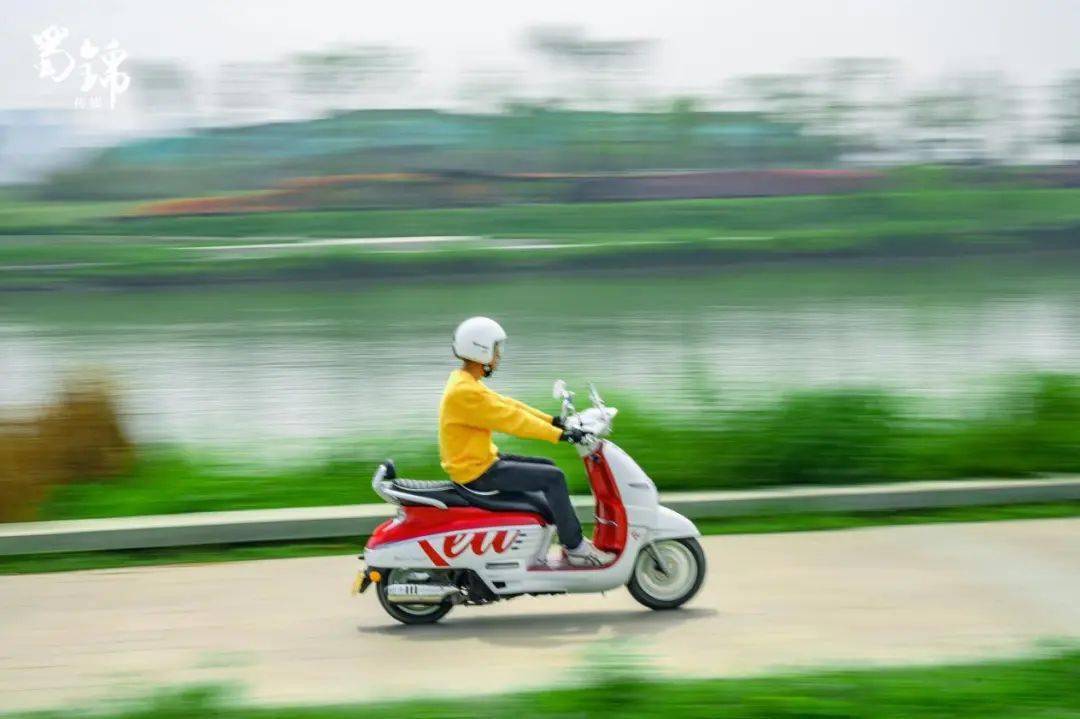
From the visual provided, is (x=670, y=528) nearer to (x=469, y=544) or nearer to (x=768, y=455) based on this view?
(x=469, y=544)

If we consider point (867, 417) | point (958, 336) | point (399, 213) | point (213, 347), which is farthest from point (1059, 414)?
point (399, 213)

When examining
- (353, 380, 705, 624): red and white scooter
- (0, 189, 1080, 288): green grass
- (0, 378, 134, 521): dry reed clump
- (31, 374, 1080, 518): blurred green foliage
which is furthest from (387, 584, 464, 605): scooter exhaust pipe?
(0, 189, 1080, 288): green grass

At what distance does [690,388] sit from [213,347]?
16777 millimetres

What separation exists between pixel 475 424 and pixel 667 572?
1.16m

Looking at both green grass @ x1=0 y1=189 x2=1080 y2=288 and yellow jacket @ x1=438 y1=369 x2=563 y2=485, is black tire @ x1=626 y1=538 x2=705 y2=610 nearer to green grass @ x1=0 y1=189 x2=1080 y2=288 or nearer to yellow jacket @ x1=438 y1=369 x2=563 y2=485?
yellow jacket @ x1=438 y1=369 x2=563 y2=485

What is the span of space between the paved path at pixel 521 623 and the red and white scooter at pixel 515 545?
15cm

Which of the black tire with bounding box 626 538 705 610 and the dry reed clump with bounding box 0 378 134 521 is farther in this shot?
the dry reed clump with bounding box 0 378 134 521

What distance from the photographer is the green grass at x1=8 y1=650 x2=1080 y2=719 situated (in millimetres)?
4785

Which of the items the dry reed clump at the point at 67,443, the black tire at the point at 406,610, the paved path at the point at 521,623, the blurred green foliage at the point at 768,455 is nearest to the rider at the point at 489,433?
the paved path at the point at 521,623

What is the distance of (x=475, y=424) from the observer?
641 centimetres

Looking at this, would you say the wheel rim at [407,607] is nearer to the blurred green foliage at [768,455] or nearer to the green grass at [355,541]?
the green grass at [355,541]

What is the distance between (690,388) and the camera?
10.1 m

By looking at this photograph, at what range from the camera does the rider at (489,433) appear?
6.37 m

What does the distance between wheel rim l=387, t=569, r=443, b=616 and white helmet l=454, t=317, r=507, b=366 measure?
105cm
